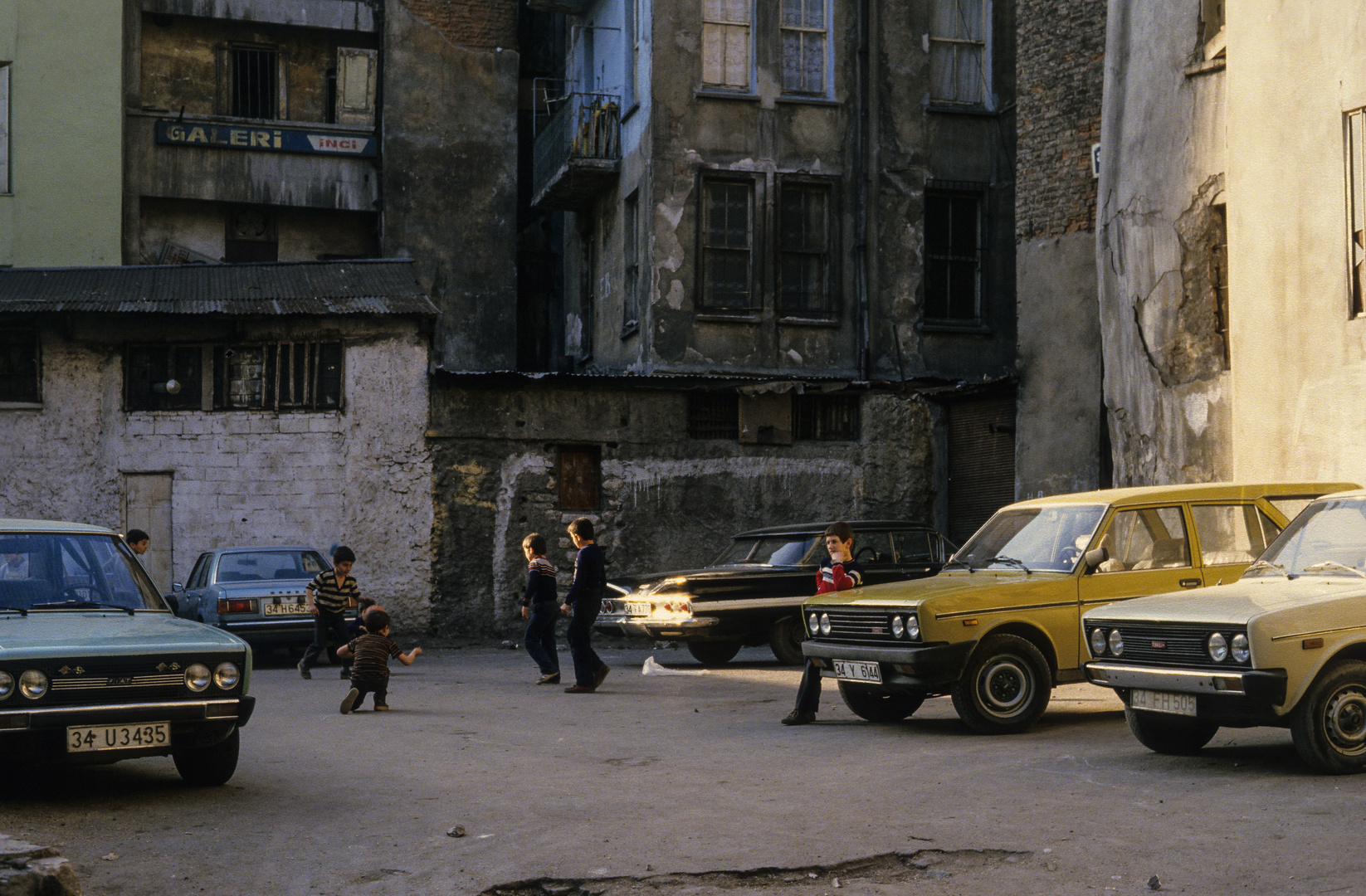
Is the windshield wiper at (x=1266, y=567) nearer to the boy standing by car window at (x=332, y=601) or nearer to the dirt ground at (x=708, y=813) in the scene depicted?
the dirt ground at (x=708, y=813)

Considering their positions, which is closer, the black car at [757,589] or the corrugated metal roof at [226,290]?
the black car at [757,589]

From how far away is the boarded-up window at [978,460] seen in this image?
72.8 feet

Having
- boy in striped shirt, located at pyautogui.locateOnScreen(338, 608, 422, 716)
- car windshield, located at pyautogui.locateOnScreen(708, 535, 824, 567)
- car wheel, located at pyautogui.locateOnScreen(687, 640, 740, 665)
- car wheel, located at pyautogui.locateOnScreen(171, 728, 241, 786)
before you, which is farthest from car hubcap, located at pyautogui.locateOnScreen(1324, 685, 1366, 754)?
car wheel, located at pyautogui.locateOnScreen(687, 640, 740, 665)

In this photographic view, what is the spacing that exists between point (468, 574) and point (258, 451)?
3.62m

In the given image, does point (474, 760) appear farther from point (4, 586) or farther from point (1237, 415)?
point (1237, 415)

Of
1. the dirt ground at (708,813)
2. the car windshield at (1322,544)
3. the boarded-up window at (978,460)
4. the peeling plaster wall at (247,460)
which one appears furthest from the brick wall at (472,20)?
the car windshield at (1322,544)

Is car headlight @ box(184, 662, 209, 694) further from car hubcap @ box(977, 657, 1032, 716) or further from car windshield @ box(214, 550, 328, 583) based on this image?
car windshield @ box(214, 550, 328, 583)

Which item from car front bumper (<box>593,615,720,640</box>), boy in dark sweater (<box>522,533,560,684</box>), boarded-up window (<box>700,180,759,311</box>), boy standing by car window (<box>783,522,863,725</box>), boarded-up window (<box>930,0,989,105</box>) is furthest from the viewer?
boarded-up window (<box>930,0,989,105</box>)

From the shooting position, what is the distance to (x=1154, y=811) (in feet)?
23.5

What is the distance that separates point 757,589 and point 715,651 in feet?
4.16

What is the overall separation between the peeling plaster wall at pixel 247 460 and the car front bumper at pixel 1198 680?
46.5 feet

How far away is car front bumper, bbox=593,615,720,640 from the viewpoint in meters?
16.4

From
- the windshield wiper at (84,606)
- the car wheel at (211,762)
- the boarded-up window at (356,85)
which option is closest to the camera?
the car wheel at (211,762)

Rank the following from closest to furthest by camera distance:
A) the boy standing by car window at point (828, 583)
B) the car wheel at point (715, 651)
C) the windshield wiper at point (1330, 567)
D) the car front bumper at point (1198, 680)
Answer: the car front bumper at point (1198, 680), the windshield wiper at point (1330, 567), the boy standing by car window at point (828, 583), the car wheel at point (715, 651)
